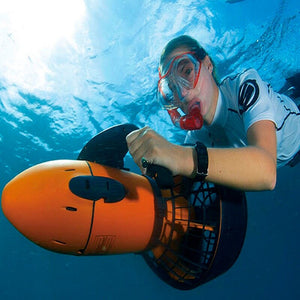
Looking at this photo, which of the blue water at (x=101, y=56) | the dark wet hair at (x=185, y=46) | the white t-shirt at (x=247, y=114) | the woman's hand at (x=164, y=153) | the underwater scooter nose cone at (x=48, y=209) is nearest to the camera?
the woman's hand at (x=164, y=153)

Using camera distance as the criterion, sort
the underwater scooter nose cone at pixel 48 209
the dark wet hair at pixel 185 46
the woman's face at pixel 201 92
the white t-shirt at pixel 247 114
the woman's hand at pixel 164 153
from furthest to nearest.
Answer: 1. the dark wet hair at pixel 185 46
2. the woman's face at pixel 201 92
3. the white t-shirt at pixel 247 114
4. the underwater scooter nose cone at pixel 48 209
5. the woman's hand at pixel 164 153

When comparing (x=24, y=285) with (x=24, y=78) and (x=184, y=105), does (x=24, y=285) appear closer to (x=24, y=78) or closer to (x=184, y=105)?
(x=24, y=78)

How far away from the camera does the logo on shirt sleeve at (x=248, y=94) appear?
2.32 m

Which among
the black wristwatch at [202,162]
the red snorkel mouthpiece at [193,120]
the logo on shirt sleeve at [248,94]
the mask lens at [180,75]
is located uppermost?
the mask lens at [180,75]

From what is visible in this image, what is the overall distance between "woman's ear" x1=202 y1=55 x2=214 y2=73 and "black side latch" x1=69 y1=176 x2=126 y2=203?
2.21 meters

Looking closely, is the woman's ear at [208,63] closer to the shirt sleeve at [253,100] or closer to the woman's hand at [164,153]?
the shirt sleeve at [253,100]

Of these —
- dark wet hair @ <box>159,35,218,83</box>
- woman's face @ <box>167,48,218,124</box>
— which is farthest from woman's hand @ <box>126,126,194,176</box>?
dark wet hair @ <box>159,35,218,83</box>

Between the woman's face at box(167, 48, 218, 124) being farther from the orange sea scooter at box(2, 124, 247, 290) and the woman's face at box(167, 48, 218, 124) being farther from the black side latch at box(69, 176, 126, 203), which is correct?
the black side latch at box(69, 176, 126, 203)

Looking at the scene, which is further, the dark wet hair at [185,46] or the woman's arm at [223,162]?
the dark wet hair at [185,46]

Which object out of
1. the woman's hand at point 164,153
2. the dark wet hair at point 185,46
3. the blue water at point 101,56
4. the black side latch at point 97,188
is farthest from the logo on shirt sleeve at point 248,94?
the blue water at point 101,56

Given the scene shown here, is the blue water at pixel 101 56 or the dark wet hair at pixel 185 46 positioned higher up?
the blue water at pixel 101 56

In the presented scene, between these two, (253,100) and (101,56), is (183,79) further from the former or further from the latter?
(101,56)

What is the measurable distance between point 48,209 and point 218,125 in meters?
2.56

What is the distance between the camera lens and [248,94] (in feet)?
7.87
